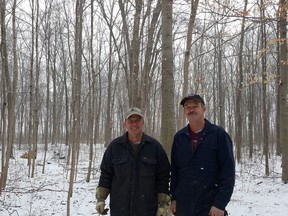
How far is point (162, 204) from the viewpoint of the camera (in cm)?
309

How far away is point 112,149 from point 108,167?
19cm

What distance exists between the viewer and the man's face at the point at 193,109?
117 inches

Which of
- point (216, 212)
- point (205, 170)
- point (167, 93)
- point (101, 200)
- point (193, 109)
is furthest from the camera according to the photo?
point (167, 93)

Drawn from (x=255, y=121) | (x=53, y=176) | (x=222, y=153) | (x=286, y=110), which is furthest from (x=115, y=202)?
(x=255, y=121)

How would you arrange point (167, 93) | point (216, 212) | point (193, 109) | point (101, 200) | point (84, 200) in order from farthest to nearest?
point (84, 200), point (167, 93), point (101, 200), point (193, 109), point (216, 212)

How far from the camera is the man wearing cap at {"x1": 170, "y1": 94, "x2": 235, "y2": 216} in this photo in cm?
276

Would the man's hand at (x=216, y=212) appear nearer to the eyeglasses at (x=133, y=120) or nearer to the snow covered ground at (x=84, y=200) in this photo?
the eyeglasses at (x=133, y=120)

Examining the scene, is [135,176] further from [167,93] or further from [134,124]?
[167,93]

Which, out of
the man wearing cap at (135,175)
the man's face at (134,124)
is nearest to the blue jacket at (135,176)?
the man wearing cap at (135,175)

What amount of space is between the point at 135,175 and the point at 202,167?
68 centimetres

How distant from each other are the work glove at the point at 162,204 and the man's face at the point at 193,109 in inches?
33.5

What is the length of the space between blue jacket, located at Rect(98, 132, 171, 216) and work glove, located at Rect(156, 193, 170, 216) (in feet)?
0.13

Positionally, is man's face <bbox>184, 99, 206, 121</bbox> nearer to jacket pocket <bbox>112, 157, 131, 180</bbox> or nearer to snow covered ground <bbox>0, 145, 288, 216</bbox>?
jacket pocket <bbox>112, 157, 131, 180</bbox>

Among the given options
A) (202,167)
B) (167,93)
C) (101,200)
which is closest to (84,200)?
(167,93)
